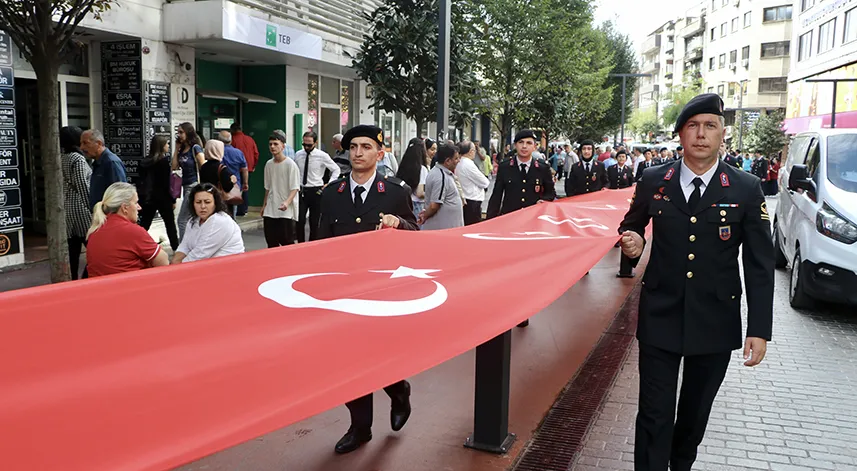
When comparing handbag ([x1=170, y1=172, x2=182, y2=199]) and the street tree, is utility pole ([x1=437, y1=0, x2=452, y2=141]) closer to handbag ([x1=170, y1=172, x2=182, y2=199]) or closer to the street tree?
handbag ([x1=170, y1=172, x2=182, y2=199])

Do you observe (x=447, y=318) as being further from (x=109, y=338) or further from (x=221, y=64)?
(x=221, y=64)

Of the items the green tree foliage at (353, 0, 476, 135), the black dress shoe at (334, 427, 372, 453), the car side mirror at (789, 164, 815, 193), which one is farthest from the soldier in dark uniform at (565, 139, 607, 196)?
the black dress shoe at (334, 427, 372, 453)

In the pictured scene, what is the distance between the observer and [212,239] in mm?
6199

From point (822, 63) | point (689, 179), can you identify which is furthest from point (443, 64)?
point (822, 63)

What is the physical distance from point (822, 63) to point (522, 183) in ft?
164

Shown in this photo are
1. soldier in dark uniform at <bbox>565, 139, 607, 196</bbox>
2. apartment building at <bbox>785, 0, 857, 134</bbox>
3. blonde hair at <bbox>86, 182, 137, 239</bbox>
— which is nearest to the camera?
blonde hair at <bbox>86, 182, 137, 239</bbox>

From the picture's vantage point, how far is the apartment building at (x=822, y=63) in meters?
44.4

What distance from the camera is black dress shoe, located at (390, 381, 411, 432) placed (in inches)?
194

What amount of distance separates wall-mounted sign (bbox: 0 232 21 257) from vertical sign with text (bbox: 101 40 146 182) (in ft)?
11.0

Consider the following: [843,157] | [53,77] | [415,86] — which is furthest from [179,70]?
[843,157]

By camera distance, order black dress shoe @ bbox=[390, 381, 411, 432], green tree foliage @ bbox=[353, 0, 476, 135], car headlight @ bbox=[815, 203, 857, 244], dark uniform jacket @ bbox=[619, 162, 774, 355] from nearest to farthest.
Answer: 1. dark uniform jacket @ bbox=[619, 162, 774, 355]
2. black dress shoe @ bbox=[390, 381, 411, 432]
3. car headlight @ bbox=[815, 203, 857, 244]
4. green tree foliage @ bbox=[353, 0, 476, 135]

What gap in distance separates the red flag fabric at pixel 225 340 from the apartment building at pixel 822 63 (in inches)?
1641

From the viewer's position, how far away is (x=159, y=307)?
2955 mm

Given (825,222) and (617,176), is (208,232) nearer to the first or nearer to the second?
(825,222)
